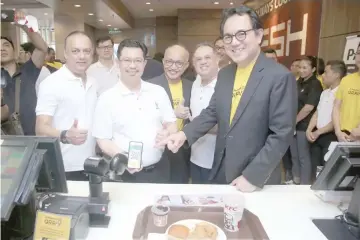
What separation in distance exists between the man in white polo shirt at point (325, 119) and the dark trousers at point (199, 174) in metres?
1.82

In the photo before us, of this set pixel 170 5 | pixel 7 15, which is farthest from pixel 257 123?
pixel 170 5

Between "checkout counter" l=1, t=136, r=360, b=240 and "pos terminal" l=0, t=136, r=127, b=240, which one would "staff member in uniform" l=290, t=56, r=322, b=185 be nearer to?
"checkout counter" l=1, t=136, r=360, b=240

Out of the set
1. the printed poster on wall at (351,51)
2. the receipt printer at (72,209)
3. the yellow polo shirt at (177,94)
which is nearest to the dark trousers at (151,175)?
the yellow polo shirt at (177,94)

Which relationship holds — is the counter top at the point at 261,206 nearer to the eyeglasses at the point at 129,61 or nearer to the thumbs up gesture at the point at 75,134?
the thumbs up gesture at the point at 75,134

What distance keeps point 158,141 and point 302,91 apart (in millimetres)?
2756

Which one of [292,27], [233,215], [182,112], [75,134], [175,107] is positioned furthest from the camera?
[292,27]

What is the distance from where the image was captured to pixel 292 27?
5.57 metres

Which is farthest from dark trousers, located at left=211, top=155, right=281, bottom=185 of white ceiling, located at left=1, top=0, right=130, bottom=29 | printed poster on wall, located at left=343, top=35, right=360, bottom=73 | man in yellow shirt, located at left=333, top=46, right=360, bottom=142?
white ceiling, located at left=1, top=0, right=130, bottom=29

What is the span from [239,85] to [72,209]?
1086 mm

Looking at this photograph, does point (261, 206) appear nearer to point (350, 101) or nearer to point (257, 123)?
point (257, 123)

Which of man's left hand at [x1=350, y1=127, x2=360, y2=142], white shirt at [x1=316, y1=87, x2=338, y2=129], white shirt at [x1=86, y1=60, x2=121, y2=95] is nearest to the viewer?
man's left hand at [x1=350, y1=127, x2=360, y2=142]

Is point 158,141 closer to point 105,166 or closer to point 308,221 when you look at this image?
point 105,166

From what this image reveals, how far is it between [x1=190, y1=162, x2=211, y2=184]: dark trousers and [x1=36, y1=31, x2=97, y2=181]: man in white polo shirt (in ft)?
2.63

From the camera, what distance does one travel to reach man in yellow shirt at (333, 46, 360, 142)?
118 inches
